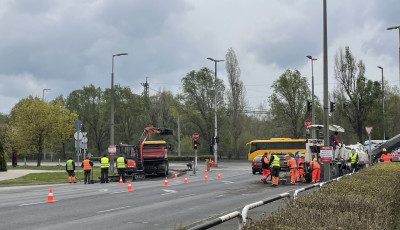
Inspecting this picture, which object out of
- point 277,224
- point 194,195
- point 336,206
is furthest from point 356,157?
point 277,224

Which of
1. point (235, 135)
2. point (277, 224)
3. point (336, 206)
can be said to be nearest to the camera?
point (277, 224)

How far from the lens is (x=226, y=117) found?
71.1m

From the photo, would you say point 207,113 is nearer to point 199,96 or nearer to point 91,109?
point 199,96

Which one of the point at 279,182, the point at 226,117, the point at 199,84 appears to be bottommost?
the point at 279,182

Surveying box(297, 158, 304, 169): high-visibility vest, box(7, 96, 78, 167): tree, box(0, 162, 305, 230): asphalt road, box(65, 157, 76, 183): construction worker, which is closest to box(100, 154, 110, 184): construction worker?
box(65, 157, 76, 183): construction worker

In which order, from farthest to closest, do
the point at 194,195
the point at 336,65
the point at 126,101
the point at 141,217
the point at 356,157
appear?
the point at 126,101
the point at 336,65
the point at 356,157
the point at 194,195
the point at 141,217

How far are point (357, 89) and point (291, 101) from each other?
36.1 ft

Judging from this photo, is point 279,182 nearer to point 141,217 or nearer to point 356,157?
point 356,157

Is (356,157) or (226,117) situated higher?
(226,117)

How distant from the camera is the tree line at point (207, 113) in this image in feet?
177

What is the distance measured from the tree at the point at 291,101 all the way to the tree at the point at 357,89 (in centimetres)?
802

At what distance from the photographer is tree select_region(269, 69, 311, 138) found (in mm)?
64938

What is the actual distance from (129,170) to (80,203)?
14.5 metres

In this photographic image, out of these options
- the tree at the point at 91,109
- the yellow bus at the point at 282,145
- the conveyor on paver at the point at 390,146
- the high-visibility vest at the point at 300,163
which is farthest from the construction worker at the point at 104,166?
the tree at the point at 91,109
